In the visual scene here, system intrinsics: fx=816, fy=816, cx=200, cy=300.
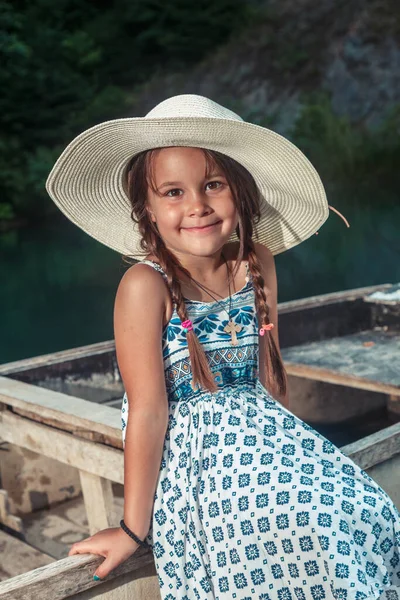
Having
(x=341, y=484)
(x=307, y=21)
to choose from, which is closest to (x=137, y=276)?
(x=341, y=484)

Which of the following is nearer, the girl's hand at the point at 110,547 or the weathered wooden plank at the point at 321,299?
the girl's hand at the point at 110,547

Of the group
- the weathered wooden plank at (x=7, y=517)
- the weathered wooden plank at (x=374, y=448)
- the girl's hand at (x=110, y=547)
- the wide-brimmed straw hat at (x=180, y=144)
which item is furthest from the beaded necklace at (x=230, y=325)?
the weathered wooden plank at (x=7, y=517)

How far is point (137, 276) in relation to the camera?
142 cm

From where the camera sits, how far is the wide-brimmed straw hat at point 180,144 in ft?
4.71

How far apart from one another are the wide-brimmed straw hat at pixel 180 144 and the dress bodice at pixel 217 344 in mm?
216

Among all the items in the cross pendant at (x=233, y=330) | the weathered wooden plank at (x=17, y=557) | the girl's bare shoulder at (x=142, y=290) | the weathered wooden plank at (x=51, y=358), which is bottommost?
the weathered wooden plank at (x=17, y=557)

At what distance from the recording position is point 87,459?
2340 mm

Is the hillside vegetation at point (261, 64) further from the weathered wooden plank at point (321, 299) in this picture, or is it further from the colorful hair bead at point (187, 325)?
the colorful hair bead at point (187, 325)

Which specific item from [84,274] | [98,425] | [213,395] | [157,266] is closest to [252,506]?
[213,395]

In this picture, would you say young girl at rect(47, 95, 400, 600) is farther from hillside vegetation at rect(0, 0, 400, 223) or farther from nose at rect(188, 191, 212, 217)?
hillside vegetation at rect(0, 0, 400, 223)

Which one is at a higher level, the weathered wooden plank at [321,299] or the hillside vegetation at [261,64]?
the hillside vegetation at [261,64]

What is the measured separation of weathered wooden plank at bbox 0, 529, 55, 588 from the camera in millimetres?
2582

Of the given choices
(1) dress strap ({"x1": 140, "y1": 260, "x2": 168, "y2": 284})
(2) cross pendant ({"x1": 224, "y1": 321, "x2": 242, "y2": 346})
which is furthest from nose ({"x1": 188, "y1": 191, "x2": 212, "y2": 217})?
(2) cross pendant ({"x1": 224, "y1": 321, "x2": 242, "y2": 346})

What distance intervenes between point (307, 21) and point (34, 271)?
13.1 m
